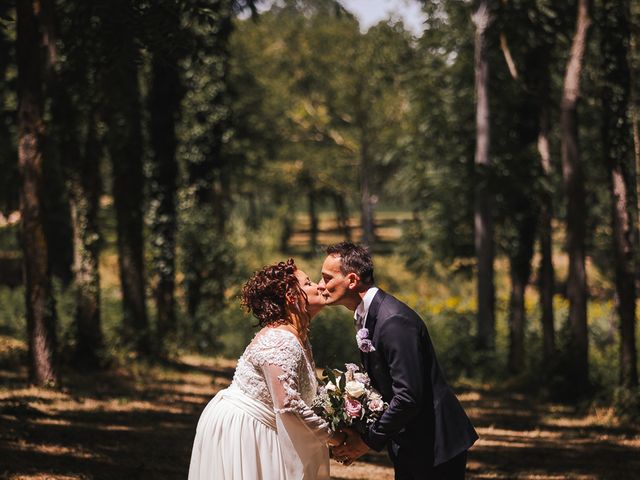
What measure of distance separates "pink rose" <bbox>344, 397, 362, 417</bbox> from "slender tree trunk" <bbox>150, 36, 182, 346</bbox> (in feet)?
51.4

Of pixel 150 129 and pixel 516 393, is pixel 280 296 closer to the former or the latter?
pixel 516 393

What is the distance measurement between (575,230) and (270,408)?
11314 mm

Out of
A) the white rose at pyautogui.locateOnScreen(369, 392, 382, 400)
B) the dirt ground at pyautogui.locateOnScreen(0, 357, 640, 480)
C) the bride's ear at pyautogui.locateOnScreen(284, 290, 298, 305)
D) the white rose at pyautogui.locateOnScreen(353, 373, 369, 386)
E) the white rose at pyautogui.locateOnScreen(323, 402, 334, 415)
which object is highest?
the bride's ear at pyautogui.locateOnScreen(284, 290, 298, 305)

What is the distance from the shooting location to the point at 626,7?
15.4 m

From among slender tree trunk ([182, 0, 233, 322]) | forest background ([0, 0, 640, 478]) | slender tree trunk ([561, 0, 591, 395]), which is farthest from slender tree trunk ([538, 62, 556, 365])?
slender tree trunk ([182, 0, 233, 322])

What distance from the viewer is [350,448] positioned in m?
6.12

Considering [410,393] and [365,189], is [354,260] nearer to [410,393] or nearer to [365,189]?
[410,393]

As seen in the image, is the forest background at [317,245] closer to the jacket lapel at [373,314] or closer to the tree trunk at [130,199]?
the tree trunk at [130,199]

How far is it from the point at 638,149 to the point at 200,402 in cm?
777

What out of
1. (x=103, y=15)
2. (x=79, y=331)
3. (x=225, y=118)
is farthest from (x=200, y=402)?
(x=225, y=118)

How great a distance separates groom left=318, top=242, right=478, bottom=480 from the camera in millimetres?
5648

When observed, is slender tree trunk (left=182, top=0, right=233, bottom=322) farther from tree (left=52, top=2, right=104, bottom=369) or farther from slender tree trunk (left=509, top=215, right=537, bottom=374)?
slender tree trunk (left=509, top=215, right=537, bottom=374)

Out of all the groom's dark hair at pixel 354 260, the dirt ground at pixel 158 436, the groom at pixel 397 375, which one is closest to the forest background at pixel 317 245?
the dirt ground at pixel 158 436

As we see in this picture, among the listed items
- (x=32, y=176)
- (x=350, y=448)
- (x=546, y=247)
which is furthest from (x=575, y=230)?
(x=350, y=448)
